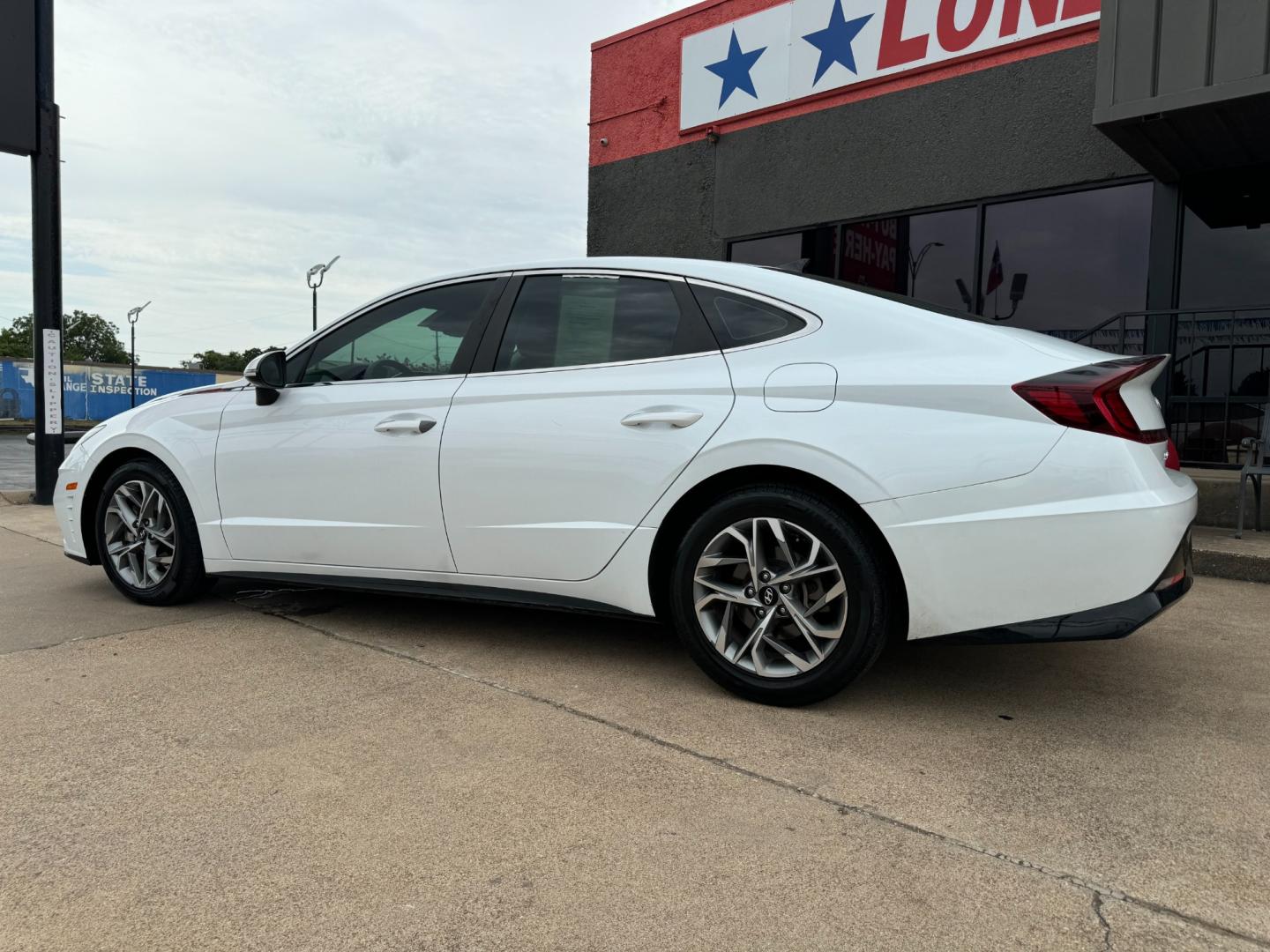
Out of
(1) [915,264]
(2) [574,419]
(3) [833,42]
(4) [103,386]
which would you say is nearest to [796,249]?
(1) [915,264]

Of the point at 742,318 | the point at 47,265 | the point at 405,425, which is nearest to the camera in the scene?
the point at 742,318

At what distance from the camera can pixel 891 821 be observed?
7.26 feet

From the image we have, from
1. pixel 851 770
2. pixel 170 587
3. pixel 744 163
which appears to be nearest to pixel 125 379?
pixel 744 163

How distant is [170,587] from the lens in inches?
167

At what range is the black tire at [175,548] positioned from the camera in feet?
13.8

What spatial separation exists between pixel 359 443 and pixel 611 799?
6.59ft

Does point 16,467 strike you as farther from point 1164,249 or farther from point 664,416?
point 1164,249

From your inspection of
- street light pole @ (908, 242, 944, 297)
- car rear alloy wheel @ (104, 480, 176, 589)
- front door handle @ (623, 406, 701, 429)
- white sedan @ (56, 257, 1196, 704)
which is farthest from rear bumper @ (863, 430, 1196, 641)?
street light pole @ (908, 242, 944, 297)

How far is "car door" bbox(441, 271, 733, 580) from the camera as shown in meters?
3.12

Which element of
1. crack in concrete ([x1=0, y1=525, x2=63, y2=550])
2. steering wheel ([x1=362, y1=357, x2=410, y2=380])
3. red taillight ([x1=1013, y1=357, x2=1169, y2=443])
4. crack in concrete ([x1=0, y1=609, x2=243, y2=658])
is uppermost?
steering wheel ([x1=362, y1=357, x2=410, y2=380])

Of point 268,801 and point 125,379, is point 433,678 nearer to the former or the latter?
point 268,801

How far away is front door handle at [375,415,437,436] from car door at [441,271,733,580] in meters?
0.11

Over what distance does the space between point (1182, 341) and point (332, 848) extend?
7.15 meters

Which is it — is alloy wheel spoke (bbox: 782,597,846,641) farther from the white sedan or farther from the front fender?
the front fender
